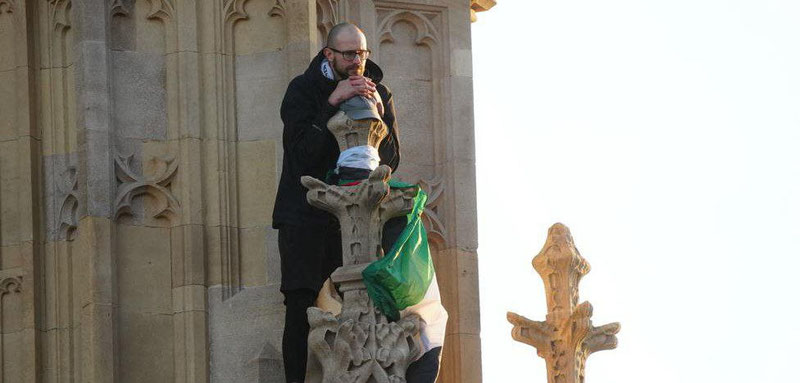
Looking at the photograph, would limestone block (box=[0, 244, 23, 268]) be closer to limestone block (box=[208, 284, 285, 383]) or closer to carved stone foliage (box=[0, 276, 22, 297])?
carved stone foliage (box=[0, 276, 22, 297])

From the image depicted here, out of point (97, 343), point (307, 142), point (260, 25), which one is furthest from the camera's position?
point (260, 25)

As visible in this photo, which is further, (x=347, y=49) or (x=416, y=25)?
(x=416, y=25)

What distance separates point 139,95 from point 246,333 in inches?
73.2

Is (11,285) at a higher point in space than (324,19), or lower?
lower

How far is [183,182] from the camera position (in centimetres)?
2284

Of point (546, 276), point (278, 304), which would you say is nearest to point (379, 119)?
point (278, 304)

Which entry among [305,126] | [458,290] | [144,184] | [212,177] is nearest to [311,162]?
[305,126]

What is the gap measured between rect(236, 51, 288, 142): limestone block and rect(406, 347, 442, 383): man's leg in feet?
9.22

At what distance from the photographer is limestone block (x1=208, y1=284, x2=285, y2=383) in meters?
22.5

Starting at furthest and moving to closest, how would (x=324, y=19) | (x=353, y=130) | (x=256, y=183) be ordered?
(x=324, y=19), (x=256, y=183), (x=353, y=130)

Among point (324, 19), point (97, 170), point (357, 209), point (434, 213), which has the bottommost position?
point (357, 209)

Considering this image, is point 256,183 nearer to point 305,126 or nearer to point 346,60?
point 305,126

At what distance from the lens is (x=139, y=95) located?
23.0 meters

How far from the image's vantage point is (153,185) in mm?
22828
